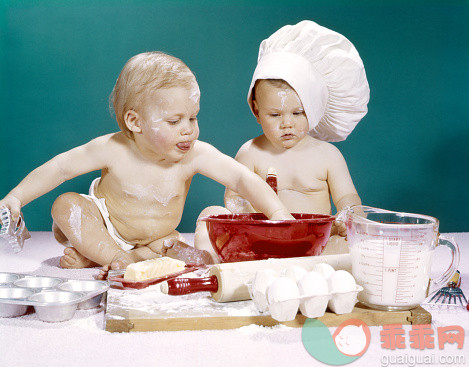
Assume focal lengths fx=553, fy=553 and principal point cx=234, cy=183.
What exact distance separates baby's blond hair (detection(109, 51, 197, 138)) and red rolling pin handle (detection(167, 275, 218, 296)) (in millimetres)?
503

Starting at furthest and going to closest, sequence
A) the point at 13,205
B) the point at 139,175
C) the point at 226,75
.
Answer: the point at 226,75 < the point at 139,175 < the point at 13,205

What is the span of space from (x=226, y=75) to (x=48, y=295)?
1.27m

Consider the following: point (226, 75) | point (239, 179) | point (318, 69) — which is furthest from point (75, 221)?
point (226, 75)

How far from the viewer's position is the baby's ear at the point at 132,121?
1.21 m

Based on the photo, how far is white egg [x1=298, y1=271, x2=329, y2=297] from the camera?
2.44 feet

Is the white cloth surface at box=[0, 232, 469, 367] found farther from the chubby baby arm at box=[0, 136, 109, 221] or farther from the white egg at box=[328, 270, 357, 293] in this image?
the chubby baby arm at box=[0, 136, 109, 221]

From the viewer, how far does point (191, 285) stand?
2.66 feet

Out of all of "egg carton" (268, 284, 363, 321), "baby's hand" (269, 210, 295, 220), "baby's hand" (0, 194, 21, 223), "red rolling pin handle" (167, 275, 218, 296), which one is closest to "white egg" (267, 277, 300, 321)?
"egg carton" (268, 284, 363, 321)

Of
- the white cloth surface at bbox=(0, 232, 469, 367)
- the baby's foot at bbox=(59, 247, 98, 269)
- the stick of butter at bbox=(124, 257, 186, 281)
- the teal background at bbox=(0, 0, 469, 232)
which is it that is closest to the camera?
the white cloth surface at bbox=(0, 232, 469, 367)

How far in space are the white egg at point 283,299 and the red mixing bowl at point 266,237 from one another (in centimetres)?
24

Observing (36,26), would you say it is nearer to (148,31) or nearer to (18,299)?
(148,31)

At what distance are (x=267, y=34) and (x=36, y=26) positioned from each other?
80 centimetres

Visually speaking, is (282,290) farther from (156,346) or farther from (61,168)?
(61,168)

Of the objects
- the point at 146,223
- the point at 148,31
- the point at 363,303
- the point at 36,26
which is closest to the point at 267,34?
the point at 148,31
